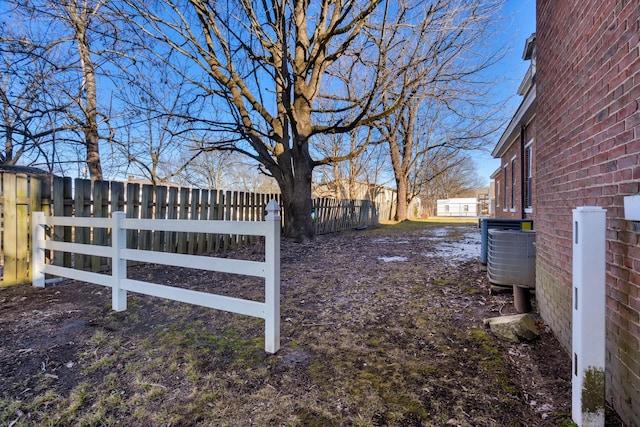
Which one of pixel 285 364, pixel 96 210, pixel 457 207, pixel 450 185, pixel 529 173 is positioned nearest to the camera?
pixel 285 364

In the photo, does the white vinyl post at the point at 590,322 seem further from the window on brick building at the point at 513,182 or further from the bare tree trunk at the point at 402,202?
the bare tree trunk at the point at 402,202

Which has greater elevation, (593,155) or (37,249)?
(593,155)

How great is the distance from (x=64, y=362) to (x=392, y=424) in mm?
2597

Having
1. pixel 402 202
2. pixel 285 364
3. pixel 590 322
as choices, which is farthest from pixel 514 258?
pixel 402 202

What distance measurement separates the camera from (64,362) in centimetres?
257

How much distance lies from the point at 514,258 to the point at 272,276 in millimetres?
3287

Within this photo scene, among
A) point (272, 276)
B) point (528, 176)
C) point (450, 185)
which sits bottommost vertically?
point (272, 276)

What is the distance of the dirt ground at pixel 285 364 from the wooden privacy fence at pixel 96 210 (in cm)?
71

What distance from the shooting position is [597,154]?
222cm

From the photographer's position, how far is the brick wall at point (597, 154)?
1766mm

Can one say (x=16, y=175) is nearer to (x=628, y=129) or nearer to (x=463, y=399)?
(x=463, y=399)

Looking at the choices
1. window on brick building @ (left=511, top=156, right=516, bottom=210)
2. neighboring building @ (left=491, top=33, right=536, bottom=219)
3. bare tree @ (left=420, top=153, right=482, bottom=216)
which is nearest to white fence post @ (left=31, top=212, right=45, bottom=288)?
neighboring building @ (left=491, top=33, right=536, bottom=219)

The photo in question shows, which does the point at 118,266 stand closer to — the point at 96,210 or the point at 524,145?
the point at 96,210

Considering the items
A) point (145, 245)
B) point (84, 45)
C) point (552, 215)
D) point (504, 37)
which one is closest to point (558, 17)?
point (552, 215)
